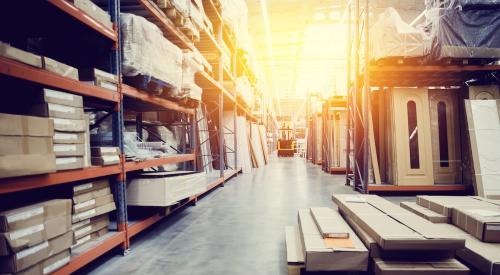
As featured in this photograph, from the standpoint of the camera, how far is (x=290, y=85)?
24062 millimetres

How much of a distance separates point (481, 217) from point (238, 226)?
2.18m

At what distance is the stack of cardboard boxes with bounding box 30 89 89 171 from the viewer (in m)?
1.79

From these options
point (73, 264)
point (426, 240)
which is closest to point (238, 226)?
point (73, 264)

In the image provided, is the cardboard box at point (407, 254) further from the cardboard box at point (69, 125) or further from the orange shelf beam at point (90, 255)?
the cardboard box at point (69, 125)

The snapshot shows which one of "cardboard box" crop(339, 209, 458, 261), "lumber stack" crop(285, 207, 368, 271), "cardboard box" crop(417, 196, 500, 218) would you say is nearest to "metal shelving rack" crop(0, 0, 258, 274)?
"lumber stack" crop(285, 207, 368, 271)

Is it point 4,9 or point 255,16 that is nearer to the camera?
point 4,9

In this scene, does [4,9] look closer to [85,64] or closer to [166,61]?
[85,64]

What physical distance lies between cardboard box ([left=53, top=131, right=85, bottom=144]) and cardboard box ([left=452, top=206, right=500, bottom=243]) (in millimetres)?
2932

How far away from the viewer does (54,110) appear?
6.03 ft

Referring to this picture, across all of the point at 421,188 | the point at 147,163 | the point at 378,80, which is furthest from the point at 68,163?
the point at 378,80

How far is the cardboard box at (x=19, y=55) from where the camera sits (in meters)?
1.49

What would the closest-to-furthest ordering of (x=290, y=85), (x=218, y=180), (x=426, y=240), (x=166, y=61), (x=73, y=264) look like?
(x=426, y=240), (x=73, y=264), (x=166, y=61), (x=218, y=180), (x=290, y=85)

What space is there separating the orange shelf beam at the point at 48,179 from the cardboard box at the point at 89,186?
6.7 inches

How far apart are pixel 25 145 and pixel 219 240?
179 centimetres
